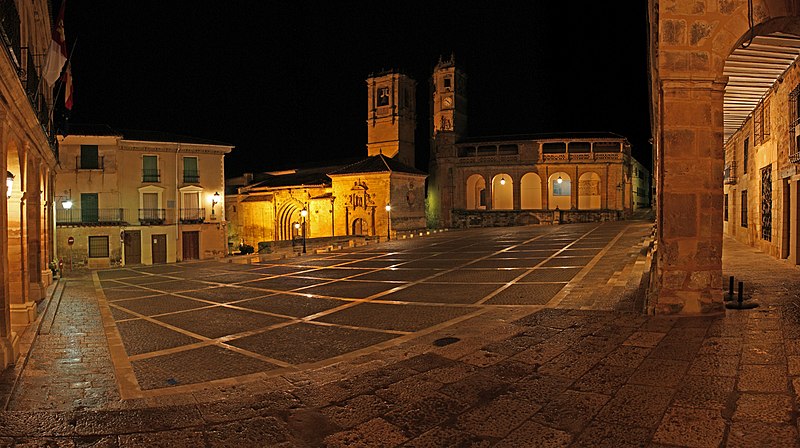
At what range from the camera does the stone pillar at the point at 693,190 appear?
26.1ft

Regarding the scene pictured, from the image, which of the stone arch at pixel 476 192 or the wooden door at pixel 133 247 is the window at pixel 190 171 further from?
the stone arch at pixel 476 192

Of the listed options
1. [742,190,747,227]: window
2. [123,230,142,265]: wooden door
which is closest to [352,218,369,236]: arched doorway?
[123,230,142,265]: wooden door

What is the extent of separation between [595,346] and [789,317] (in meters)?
3.08

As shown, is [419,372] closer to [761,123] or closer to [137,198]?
[761,123]

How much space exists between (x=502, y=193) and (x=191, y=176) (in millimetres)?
31820

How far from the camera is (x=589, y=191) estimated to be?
51562mm

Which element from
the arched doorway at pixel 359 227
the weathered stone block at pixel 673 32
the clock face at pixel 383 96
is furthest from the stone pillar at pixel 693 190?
the clock face at pixel 383 96

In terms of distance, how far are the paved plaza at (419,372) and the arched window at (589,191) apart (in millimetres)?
40082

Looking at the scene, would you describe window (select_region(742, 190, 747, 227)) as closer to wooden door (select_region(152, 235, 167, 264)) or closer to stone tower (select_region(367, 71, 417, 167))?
wooden door (select_region(152, 235, 167, 264))

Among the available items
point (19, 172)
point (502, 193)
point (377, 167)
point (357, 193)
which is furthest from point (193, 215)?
point (502, 193)

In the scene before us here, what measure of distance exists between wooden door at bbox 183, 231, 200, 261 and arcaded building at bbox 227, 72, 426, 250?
755cm

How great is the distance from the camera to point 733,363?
5598mm

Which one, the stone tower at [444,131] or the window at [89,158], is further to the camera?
the stone tower at [444,131]

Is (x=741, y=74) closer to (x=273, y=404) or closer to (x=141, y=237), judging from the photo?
(x=273, y=404)
